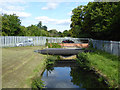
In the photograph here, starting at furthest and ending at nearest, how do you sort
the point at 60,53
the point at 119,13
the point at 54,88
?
the point at 60,53 → the point at 119,13 → the point at 54,88

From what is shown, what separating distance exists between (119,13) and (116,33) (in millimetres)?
3596

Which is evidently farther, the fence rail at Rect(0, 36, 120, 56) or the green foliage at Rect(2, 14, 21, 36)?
the green foliage at Rect(2, 14, 21, 36)

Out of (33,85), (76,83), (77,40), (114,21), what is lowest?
(76,83)

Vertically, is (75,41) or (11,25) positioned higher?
(11,25)

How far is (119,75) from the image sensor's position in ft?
23.4

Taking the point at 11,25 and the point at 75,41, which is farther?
the point at 11,25

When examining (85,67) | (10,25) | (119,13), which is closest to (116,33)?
(119,13)

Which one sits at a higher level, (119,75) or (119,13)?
(119,13)

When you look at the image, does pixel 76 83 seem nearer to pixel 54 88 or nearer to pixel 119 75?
pixel 54 88

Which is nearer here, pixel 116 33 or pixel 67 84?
pixel 67 84

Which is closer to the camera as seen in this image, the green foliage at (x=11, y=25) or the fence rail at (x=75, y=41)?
the fence rail at (x=75, y=41)

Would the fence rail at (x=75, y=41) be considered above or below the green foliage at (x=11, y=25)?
below

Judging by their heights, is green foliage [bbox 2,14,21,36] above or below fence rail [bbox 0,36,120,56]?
above

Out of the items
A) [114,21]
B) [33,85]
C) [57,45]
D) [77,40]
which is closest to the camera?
[33,85]
